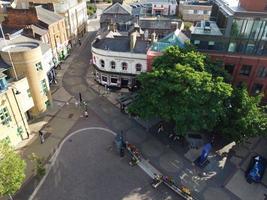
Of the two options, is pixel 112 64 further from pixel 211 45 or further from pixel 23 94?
pixel 211 45

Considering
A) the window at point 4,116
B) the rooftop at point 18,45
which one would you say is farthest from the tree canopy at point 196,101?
the rooftop at point 18,45

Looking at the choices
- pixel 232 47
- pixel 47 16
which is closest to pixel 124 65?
pixel 232 47

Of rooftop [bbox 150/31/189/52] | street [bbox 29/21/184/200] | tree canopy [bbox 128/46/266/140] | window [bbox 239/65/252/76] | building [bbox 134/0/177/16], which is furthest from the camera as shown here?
building [bbox 134/0/177/16]

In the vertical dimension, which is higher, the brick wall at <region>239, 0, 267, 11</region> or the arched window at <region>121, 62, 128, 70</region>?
the brick wall at <region>239, 0, 267, 11</region>

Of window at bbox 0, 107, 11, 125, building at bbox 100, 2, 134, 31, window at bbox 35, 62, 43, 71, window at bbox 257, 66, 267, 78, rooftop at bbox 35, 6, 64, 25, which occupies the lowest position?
window at bbox 0, 107, 11, 125

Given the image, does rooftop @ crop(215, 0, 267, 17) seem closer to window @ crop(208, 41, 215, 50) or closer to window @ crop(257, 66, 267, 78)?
window @ crop(208, 41, 215, 50)

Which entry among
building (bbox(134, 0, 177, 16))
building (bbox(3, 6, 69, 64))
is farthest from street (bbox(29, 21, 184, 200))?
building (bbox(134, 0, 177, 16))

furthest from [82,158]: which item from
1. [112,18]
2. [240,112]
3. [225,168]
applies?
[112,18]

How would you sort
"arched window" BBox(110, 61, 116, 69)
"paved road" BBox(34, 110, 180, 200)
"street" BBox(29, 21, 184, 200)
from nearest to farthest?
1. "paved road" BBox(34, 110, 180, 200)
2. "street" BBox(29, 21, 184, 200)
3. "arched window" BBox(110, 61, 116, 69)

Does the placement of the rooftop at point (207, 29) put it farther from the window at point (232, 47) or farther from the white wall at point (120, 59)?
the white wall at point (120, 59)
